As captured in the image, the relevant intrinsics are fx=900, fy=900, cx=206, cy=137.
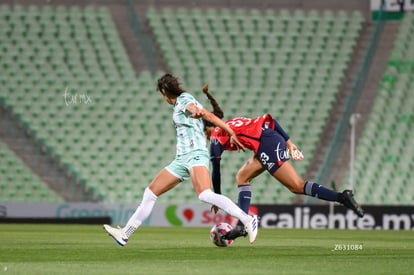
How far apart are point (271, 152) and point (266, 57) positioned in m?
13.7

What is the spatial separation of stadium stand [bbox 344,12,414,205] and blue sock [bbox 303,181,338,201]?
442 inches

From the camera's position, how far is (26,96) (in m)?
23.2

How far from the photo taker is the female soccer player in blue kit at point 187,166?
9859 mm

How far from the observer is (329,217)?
2011 centimetres

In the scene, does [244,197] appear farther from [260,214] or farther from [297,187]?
[260,214]

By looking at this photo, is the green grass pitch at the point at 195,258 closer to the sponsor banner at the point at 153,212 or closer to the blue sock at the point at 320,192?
the blue sock at the point at 320,192

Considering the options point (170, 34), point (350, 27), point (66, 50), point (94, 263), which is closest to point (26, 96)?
point (66, 50)

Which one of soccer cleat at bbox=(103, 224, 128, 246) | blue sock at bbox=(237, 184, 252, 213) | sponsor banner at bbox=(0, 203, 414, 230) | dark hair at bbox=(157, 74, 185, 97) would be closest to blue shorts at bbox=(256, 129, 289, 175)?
blue sock at bbox=(237, 184, 252, 213)

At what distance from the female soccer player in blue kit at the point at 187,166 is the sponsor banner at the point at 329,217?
10037 millimetres

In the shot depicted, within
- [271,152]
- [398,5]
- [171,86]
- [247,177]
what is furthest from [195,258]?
[398,5]

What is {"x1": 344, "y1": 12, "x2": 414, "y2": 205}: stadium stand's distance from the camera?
22219 mm

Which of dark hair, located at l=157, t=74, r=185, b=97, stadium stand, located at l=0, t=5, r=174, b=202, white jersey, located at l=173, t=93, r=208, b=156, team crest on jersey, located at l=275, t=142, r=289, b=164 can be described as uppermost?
dark hair, located at l=157, t=74, r=185, b=97

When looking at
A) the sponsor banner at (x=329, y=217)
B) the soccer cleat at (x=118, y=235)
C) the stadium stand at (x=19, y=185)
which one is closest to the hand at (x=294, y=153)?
the soccer cleat at (x=118, y=235)

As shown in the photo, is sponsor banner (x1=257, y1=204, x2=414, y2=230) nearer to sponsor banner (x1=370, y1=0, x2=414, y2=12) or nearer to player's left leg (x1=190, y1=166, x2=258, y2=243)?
sponsor banner (x1=370, y1=0, x2=414, y2=12)
